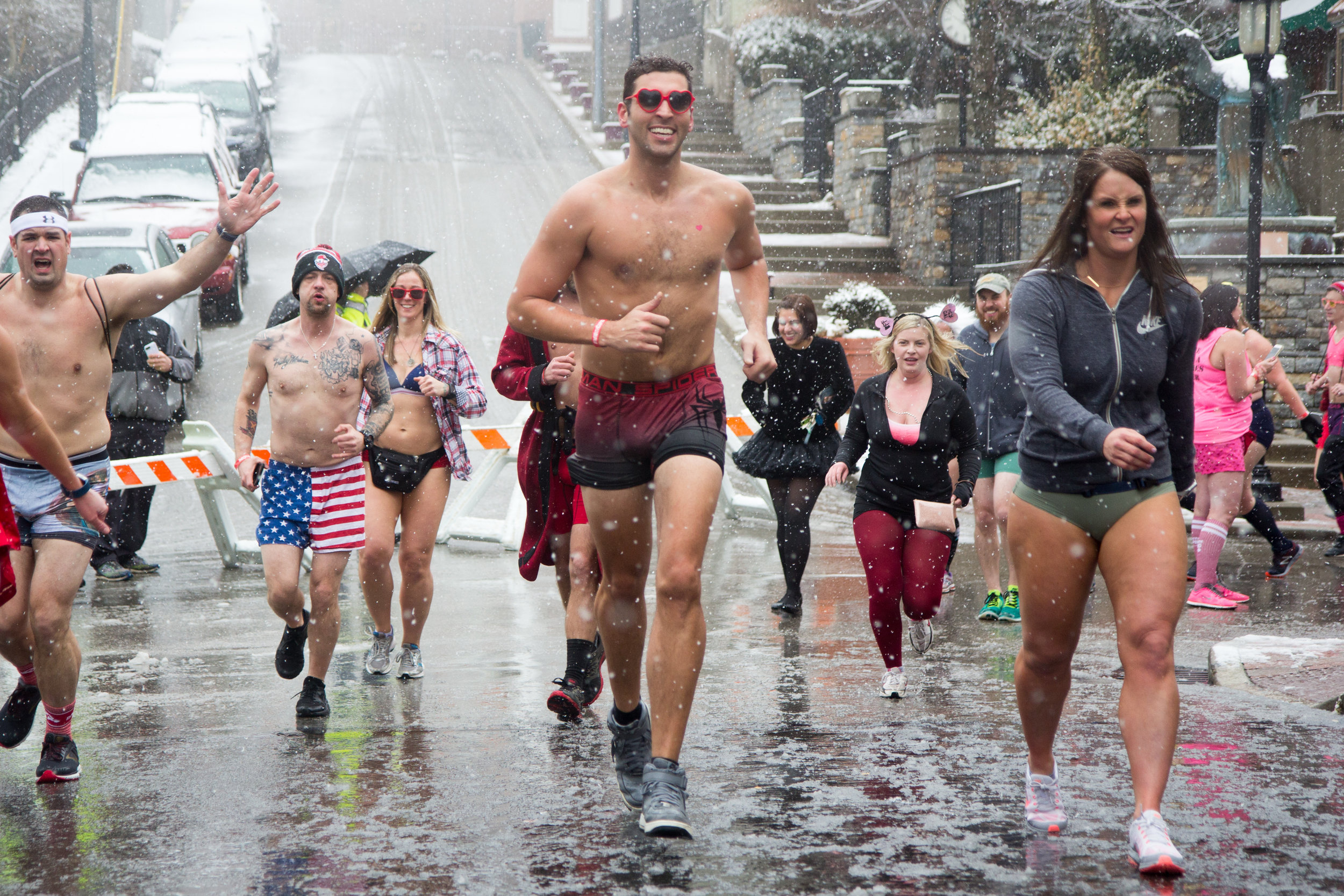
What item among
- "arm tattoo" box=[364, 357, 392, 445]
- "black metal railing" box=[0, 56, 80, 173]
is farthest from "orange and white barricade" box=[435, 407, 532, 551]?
"black metal railing" box=[0, 56, 80, 173]

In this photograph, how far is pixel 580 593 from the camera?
6.02 m

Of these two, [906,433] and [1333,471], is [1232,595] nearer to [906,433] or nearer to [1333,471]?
[1333,471]

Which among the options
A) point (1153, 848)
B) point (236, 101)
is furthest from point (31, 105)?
point (1153, 848)

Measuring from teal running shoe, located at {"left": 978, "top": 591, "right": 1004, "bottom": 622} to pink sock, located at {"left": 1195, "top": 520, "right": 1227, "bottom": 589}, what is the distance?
1.63 m

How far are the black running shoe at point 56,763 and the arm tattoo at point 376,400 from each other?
190 centimetres

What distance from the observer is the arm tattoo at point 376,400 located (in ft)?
21.0

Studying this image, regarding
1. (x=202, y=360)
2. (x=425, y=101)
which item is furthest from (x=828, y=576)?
(x=425, y=101)

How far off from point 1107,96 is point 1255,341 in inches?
670

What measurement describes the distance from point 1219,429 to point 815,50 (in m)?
23.7

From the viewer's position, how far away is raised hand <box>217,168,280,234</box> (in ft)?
17.1

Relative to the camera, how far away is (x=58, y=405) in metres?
5.20

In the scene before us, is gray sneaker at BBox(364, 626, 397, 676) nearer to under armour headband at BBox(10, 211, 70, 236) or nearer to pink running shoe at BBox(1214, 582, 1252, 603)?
under armour headband at BBox(10, 211, 70, 236)

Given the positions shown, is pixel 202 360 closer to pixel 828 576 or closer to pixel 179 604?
pixel 179 604

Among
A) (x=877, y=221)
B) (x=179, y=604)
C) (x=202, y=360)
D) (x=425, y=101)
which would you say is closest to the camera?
(x=179, y=604)
